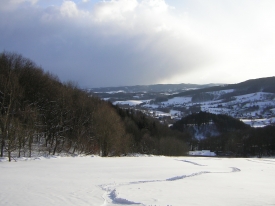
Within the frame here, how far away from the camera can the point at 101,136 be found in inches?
1747

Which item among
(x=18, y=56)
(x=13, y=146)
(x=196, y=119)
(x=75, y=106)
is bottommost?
(x=196, y=119)

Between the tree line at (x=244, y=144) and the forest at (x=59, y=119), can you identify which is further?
the tree line at (x=244, y=144)

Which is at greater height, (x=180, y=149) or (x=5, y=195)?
(x=5, y=195)

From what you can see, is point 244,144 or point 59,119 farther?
point 244,144

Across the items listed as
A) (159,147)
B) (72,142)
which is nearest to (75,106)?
(72,142)

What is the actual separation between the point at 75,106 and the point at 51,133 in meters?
9.77

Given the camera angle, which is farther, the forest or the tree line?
the tree line

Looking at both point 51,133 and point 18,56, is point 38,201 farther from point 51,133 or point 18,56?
point 18,56

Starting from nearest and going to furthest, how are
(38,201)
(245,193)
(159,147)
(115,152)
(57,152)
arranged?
(38,201)
(245,193)
(57,152)
(115,152)
(159,147)

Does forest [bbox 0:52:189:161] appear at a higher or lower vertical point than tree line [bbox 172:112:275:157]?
higher

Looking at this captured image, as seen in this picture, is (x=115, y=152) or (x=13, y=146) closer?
(x=13, y=146)

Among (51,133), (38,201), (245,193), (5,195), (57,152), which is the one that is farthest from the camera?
(51,133)

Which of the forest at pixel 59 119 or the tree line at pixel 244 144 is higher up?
the forest at pixel 59 119

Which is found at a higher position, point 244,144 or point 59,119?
point 59,119
